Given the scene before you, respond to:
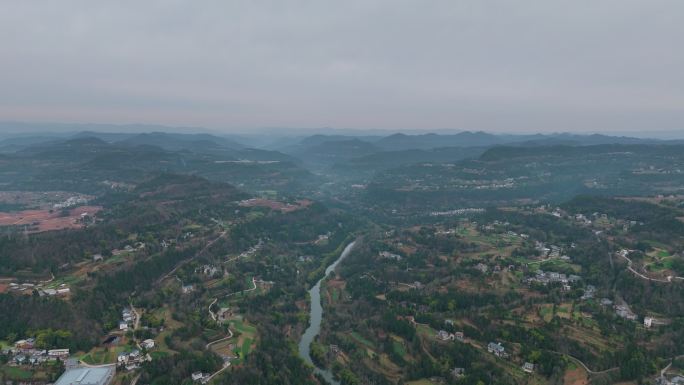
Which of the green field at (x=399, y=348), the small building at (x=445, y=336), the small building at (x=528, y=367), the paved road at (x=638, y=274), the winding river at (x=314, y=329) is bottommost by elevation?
the winding river at (x=314, y=329)

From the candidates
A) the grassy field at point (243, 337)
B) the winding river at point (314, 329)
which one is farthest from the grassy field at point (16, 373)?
the winding river at point (314, 329)

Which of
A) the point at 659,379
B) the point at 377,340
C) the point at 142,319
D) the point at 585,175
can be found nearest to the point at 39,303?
the point at 142,319

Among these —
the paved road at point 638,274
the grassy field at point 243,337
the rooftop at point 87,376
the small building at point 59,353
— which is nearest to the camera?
the rooftop at point 87,376

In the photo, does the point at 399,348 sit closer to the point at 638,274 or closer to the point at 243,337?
the point at 243,337

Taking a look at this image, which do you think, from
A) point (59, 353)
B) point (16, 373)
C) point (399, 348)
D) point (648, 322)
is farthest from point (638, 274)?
point (16, 373)

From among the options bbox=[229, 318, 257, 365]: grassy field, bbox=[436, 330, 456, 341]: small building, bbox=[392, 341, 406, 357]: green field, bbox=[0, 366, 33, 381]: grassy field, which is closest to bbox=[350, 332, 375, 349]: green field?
bbox=[392, 341, 406, 357]: green field

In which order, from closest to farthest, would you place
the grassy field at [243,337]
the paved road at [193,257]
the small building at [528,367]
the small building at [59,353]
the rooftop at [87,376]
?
the rooftop at [87,376] < the small building at [528,367] < the small building at [59,353] < the grassy field at [243,337] < the paved road at [193,257]

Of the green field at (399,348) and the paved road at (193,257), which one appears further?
the paved road at (193,257)

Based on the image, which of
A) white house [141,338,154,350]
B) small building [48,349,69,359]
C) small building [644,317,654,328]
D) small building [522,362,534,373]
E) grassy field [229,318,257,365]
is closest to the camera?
small building [522,362,534,373]

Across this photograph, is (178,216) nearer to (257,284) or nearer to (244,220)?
(244,220)

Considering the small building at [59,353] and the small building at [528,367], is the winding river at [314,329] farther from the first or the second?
the small building at [59,353]

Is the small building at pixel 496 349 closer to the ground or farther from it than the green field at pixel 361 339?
farther from it

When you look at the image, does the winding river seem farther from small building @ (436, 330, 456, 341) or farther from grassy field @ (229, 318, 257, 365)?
small building @ (436, 330, 456, 341)
